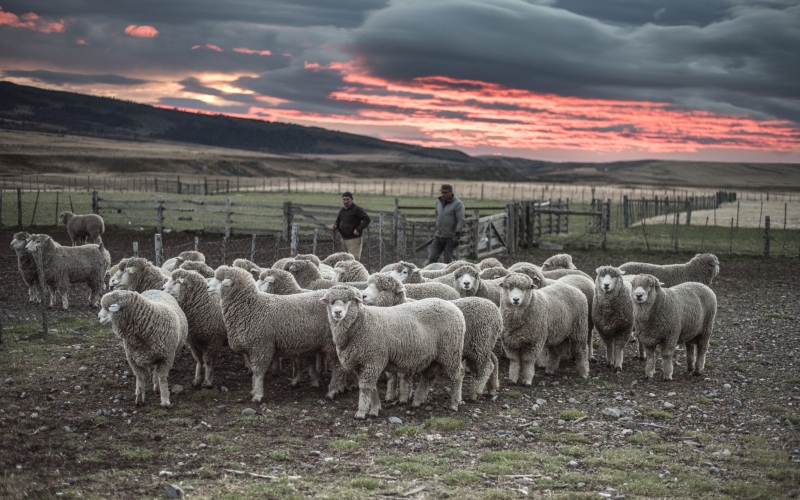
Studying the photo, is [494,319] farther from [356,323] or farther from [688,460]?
[688,460]

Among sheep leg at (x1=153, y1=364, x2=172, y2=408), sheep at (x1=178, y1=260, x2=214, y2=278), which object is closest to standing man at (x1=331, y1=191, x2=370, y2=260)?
sheep at (x1=178, y1=260, x2=214, y2=278)

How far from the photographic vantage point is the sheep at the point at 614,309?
10.7 meters

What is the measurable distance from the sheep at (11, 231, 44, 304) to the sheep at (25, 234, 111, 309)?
0.64 feet

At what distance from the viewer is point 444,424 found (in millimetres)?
7770

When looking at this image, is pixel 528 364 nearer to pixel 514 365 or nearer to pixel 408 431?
pixel 514 365

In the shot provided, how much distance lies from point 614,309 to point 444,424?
14.1 ft

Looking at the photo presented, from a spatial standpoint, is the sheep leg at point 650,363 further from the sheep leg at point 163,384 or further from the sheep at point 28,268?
the sheep at point 28,268

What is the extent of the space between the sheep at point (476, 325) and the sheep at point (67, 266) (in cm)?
747

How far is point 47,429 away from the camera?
7418 mm

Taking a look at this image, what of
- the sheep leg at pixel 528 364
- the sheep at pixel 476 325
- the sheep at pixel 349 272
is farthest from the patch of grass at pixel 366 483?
the sheep at pixel 349 272

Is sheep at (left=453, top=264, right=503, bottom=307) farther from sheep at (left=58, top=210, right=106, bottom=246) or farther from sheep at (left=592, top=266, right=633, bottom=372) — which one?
sheep at (left=58, top=210, right=106, bottom=246)

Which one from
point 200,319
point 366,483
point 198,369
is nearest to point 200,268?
point 200,319

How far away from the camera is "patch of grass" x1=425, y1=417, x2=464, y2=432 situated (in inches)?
303

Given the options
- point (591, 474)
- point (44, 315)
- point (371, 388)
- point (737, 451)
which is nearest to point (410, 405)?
point (371, 388)
